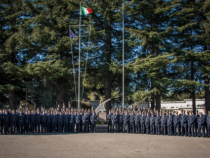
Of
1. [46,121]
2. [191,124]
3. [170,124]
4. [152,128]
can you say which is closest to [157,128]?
[152,128]

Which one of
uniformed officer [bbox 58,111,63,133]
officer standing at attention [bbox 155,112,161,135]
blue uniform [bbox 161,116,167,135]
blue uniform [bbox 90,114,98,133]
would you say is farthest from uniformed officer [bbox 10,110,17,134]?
blue uniform [bbox 161,116,167,135]

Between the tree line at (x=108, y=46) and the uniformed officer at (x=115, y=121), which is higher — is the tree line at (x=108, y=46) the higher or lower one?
the higher one

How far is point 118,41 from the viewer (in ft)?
84.5

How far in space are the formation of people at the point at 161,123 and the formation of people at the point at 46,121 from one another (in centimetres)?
186

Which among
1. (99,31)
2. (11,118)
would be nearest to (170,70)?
(99,31)

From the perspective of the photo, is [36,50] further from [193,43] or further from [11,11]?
[193,43]

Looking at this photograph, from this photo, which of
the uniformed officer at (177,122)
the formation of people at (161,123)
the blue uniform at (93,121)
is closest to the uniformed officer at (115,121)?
the formation of people at (161,123)

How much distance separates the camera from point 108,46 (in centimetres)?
2558

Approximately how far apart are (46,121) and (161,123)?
7.83 metres

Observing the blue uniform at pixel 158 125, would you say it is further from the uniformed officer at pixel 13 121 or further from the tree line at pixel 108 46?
the uniformed officer at pixel 13 121

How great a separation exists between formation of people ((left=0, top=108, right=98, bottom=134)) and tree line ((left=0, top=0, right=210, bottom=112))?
6853mm

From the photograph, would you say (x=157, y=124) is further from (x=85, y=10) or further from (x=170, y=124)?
(x=85, y=10)

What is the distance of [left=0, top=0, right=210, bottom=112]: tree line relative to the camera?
2267 cm

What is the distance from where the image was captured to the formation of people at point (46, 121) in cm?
1468
